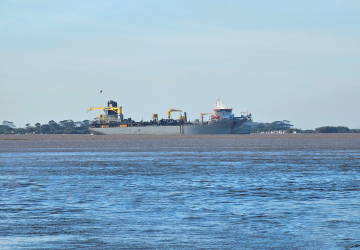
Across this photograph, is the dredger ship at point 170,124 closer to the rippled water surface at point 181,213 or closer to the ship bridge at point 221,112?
the ship bridge at point 221,112

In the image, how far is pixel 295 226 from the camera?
42.4 ft

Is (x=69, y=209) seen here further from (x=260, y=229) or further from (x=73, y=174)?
(x=73, y=174)

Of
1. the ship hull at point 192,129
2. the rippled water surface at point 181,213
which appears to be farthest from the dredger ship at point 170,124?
the rippled water surface at point 181,213

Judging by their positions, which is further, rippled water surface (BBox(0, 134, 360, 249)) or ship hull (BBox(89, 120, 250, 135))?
ship hull (BBox(89, 120, 250, 135))

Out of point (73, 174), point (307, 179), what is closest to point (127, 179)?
point (73, 174)

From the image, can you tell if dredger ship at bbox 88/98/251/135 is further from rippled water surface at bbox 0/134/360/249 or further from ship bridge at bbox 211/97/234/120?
rippled water surface at bbox 0/134/360/249

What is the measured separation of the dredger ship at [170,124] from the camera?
558ft

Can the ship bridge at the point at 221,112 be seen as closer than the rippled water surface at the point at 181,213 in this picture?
No

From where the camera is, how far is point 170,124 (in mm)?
174000

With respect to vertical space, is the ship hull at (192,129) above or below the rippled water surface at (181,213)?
above

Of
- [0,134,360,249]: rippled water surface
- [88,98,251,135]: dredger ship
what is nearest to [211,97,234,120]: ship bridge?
[88,98,251,135]: dredger ship

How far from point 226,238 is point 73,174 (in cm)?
1871

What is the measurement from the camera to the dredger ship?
170 metres

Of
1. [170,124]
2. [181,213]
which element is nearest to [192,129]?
[170,124]
